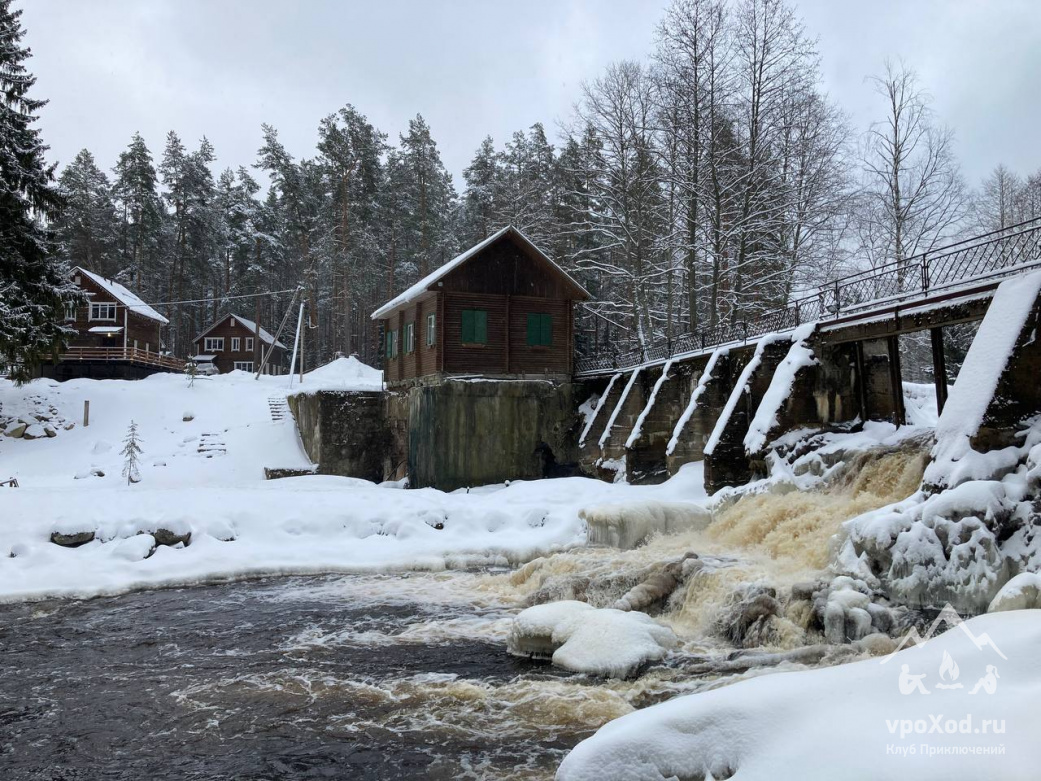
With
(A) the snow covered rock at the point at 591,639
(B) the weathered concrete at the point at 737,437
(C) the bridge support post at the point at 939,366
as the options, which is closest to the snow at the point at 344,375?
(B) the weathered concrete at the point at 737,437

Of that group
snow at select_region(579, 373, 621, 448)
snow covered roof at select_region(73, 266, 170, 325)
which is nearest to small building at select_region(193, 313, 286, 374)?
snow covered roof at select_region(73, 266, 170, 325)

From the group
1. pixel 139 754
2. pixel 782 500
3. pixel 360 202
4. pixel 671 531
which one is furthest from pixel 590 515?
pixel 360 202

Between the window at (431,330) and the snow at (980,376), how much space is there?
17.1 meters

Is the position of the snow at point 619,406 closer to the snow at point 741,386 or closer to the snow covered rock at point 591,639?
the snow at point 741,386

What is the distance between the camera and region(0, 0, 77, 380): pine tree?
25828 millimetres

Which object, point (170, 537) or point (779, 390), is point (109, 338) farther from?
point (779, 390)

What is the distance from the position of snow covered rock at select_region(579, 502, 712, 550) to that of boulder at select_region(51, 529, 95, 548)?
9703 mm

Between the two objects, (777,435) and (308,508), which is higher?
(777,435)

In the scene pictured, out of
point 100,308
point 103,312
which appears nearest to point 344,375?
point 103,312

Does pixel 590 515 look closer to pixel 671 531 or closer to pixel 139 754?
pixel 671 531

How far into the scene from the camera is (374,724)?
6668mm

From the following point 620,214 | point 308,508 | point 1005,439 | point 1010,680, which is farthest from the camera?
point 620,214

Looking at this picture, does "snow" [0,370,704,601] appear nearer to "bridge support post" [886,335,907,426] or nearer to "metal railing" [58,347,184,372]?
"bridge support post" [886,335,907,426]

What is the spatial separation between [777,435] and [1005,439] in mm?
5462
